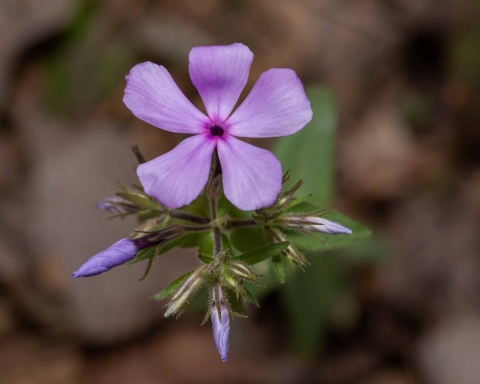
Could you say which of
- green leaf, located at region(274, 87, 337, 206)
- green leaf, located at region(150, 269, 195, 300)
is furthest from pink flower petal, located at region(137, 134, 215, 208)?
green leaf, located at region(274, 87, 337, 206)

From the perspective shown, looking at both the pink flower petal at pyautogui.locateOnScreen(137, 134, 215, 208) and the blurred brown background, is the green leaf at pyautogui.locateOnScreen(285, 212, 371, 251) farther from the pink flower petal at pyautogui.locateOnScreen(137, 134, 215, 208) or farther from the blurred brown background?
the blurred brown background

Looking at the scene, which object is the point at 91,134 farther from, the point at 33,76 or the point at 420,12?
the point at 420,12

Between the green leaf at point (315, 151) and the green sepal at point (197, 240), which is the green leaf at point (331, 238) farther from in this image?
the green leaf at point (315, 151)

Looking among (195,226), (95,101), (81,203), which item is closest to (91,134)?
(95,101)

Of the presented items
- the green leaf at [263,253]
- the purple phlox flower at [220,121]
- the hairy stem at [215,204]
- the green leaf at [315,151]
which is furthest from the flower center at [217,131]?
the green leaf at [315,151]

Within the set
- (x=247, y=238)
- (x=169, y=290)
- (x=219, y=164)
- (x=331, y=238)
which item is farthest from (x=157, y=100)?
(x=331, y=238)
